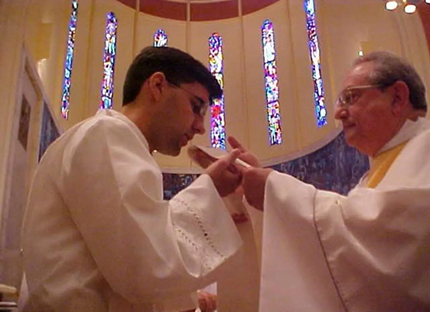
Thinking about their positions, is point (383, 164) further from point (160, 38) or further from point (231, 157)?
point (160, 38)

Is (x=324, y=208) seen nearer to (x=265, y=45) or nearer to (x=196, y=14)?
(x=265, y=45)

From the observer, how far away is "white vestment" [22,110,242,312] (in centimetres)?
156

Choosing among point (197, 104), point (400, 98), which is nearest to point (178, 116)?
point (197, 104)

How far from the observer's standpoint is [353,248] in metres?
1.80

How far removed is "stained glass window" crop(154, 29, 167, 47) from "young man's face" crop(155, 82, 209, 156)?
34.9 feet

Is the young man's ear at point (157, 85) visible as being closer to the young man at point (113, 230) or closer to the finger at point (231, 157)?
the young man at point (113, 230)

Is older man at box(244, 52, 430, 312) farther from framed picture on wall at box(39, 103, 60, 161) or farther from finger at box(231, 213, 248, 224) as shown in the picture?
framed picture on wall at box(39, 103, 60, 161)

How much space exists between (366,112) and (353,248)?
94 cm

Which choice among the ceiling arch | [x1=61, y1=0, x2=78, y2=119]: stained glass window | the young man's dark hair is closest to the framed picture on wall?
[x1=61, y1=0, x2=78, y2=119]: stained glass window

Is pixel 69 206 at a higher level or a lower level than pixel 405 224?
higher

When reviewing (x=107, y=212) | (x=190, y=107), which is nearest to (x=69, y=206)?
(x=107, y=212)

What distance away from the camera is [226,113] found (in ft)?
39.6

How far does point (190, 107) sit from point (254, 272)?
0.87 metres

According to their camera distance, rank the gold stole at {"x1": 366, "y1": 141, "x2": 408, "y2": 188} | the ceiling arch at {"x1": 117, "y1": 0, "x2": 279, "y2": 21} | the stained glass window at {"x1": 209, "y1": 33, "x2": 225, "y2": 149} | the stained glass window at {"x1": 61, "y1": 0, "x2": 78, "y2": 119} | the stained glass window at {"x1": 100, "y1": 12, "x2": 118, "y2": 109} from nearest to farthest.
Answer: the gold stole at {"x1": 366, "y1": 141, "x2": 408, "y2": 188} → the stained glass window at {"x1": 61, "y1": 0, "x2": 78, "y2": 119} → the stained glass window at {"x1": 100, "y1": 12, "x2": 118, "y2": 109} → the stained glass window at {"x1": 209, "y1": 33, "x2": 225, "y2": 149} → the ceiling arch at {"x1": 117, "y1": 0, "x2": 279, "y2": 21}
